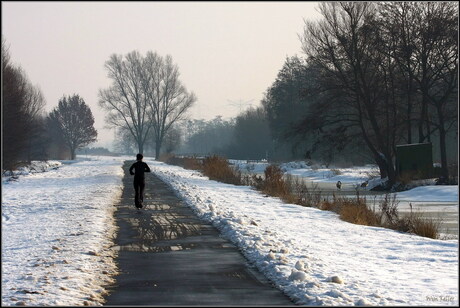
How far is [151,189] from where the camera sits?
34.4 m

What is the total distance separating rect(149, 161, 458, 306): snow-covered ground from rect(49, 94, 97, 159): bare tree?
102 metres

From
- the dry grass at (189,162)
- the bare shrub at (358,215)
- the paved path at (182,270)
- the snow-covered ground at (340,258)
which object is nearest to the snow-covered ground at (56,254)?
the paved path at (182,270)

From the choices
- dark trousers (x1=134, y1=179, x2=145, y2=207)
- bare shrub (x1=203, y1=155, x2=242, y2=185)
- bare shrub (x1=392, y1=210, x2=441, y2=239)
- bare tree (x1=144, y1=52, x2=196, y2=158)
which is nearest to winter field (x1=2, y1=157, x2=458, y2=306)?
bare shrub (x1=392, y1=210, x2=441, y2=239)

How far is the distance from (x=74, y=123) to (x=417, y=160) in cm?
8604

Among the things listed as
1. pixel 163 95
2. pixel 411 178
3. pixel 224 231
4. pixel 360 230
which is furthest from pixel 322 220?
pixel 163 95

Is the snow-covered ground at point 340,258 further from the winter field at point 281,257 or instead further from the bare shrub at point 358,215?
the bare shrub at point 358,215

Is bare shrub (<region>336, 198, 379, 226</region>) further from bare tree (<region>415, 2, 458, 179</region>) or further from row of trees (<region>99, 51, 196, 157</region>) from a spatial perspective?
row of trees (<region>99, 51, 196, 157</region>)

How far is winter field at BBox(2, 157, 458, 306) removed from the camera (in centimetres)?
913

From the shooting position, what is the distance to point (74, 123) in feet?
392

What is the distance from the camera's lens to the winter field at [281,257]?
30.0 feet

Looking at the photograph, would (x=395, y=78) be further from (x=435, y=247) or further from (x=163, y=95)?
(x=163, y=95)

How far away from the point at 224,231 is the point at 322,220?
424cm

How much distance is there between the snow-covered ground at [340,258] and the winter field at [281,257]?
17 millimetres

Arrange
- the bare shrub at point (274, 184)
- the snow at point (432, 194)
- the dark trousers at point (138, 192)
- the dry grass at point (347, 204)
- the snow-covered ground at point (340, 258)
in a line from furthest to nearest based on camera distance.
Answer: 1. the snow at point (432, 194)
2. the bare shrub at point (274, 184)
3. the dark trousers at point (138, 192)
4. the dry grass at point (347, 204)
5. the snow-covered ground at point (340, 258)
